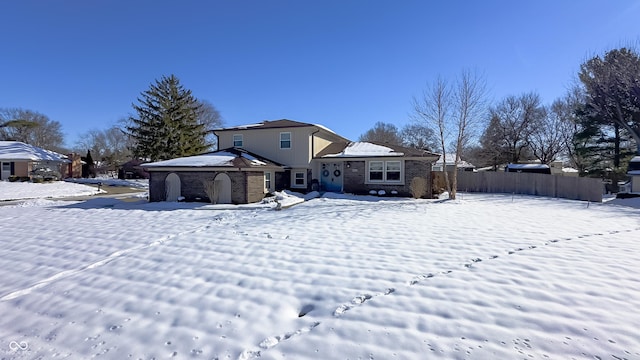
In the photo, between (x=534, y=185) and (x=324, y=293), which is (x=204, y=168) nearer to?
(x=324, y=293)

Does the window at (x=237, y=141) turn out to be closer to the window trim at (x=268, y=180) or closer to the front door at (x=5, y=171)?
the window trim at (x=268, y=180)

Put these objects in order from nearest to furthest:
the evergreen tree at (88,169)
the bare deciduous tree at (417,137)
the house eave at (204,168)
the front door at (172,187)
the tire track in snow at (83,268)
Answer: the tire track in snow at (83,268), the house eave at (204,168), the front door at (172,187), the evergreen tree at (88,169), the bare deciduous tree at (417,137)

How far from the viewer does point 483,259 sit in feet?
19.7

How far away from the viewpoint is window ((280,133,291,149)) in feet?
65.4

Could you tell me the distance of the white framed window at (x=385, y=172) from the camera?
18328 mm

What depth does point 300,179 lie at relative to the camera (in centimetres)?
2047

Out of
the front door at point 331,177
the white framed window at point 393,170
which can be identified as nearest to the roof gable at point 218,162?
the front door at point 331,177

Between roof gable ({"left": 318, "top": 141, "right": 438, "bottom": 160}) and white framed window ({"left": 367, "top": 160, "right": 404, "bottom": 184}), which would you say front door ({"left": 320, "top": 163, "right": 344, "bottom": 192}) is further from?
white framed window ({"left": 367, "top": 160, "right": 404, "bottom": 184})

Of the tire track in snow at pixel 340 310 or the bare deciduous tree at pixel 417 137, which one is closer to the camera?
the tire track in snow at pixel 340 310

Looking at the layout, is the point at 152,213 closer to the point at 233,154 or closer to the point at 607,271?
the point at 233,154

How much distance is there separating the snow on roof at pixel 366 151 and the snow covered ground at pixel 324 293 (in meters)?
9.94

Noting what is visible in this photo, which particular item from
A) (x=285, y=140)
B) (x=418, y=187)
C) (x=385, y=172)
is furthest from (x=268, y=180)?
(x=418, y=187)

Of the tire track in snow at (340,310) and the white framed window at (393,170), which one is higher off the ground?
the white framed window at (393,170)

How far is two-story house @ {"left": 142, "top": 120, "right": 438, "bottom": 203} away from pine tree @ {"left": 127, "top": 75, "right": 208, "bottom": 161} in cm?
1147
